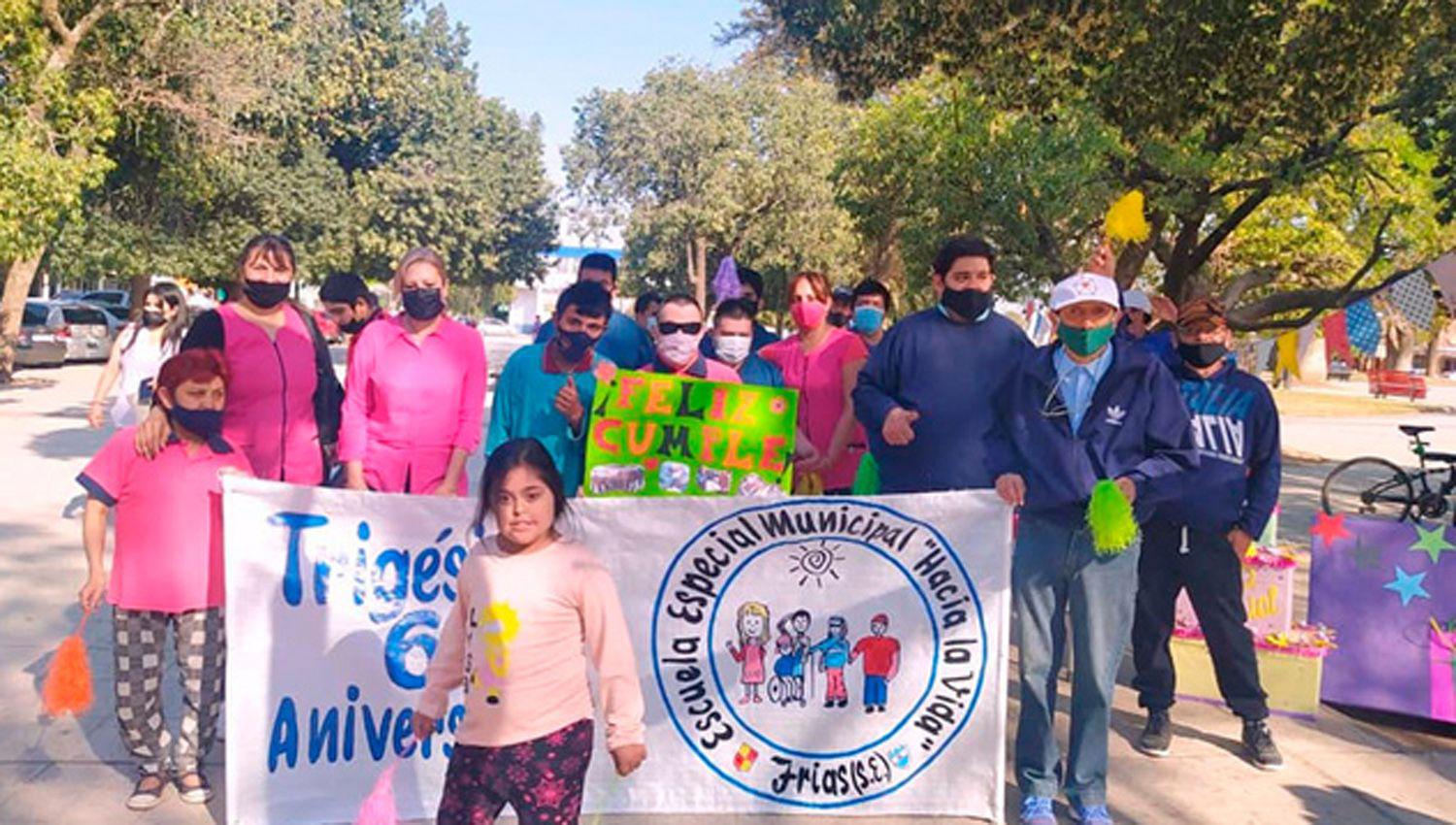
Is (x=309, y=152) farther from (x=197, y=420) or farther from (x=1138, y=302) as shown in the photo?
(x=197, y=420)

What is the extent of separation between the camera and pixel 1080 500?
13.3 ft

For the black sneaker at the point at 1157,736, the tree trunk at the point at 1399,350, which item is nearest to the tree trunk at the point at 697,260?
the tree trunk at the point at 1399,350

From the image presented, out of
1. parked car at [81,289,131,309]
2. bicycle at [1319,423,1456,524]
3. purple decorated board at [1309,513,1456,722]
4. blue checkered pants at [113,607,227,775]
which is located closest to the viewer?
blue checkered pants at [113,607,227,775]

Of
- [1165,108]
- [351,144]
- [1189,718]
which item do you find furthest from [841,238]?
[1189,718]

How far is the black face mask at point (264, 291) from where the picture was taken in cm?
444

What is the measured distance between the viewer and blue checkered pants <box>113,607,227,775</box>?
3988mm

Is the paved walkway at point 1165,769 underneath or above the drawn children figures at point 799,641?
underneath

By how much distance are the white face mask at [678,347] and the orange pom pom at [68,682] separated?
8.03ft

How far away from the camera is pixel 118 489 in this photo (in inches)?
153

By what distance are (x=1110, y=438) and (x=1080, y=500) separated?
0.25 meters

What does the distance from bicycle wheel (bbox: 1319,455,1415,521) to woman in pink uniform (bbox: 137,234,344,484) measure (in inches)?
456

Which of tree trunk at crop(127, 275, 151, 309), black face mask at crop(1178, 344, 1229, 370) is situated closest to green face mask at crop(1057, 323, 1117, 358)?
black face mask at crop(1178, 344, 1229, 370)

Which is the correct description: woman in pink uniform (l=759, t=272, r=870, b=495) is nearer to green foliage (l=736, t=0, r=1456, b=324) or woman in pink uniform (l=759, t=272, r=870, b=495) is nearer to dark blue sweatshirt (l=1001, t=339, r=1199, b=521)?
dark blue sweatshirt (l=1001, t=339, r=1199, b=521)

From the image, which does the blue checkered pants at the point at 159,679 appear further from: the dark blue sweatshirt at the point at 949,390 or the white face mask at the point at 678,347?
the dark blue sweatshirt at the point at 949,390
